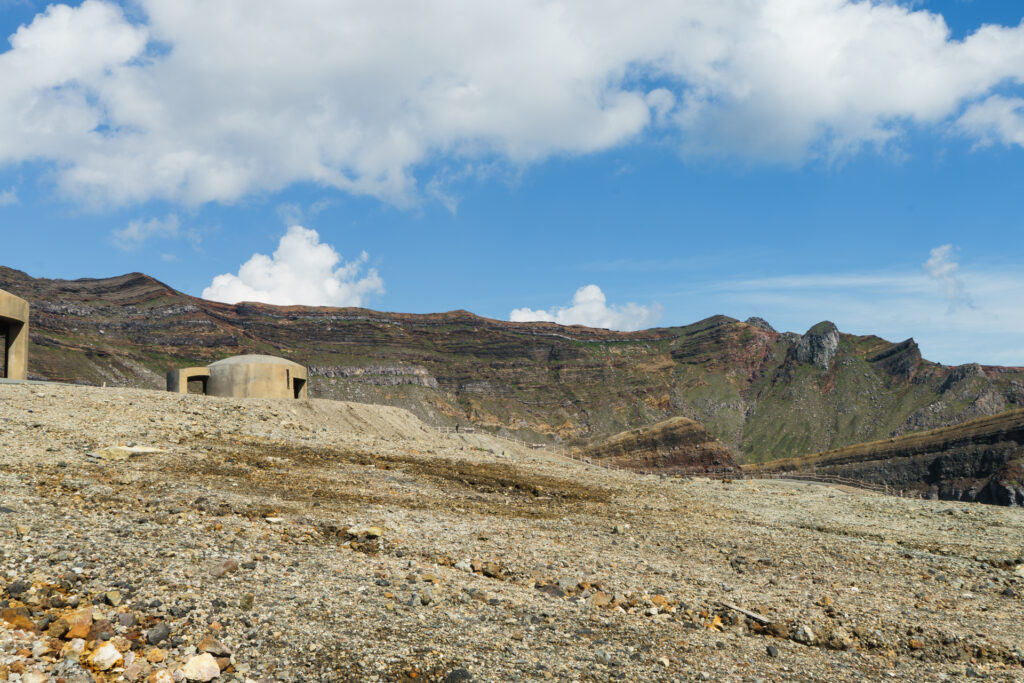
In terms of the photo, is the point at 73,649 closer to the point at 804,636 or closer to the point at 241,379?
the point at 804,636

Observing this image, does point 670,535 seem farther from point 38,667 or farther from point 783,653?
point 38,667

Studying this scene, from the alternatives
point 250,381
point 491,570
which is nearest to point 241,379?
point 250,381

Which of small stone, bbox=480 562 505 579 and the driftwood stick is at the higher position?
small stone, bbox=480 562 505 579

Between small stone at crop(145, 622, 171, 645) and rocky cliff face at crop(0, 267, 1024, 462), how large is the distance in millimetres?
139423

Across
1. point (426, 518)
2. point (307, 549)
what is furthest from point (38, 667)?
point (426, 518)

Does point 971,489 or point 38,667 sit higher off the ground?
point 38,667

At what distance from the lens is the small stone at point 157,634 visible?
6.98m

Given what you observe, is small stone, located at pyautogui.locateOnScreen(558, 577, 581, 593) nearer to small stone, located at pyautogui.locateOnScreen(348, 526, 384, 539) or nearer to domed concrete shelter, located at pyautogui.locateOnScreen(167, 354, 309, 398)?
small stone, located at pyautogui.locateOnScreen(348, 526, 384, 539)

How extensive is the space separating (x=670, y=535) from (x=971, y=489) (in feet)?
297

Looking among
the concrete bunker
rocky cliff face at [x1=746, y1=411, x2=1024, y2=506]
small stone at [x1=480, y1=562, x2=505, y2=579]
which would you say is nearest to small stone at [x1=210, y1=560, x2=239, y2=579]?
small stone at [x1=480, y1=562, x2=505, y2=579]

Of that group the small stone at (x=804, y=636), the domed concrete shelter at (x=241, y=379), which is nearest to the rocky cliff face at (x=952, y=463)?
the domed concrete shelter at (x=241, y=379)

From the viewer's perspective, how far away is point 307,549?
10.7 metres

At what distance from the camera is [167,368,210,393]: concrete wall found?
114ft

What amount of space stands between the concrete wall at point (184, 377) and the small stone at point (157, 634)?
30.0 meters
